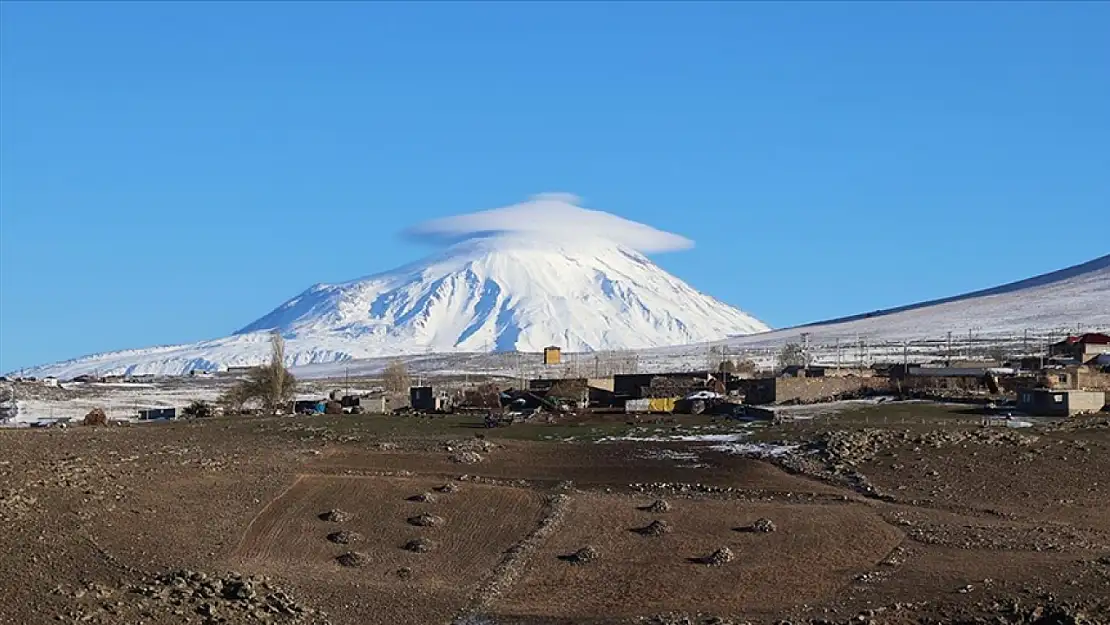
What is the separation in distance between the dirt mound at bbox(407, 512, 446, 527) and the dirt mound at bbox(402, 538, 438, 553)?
4.44 ft

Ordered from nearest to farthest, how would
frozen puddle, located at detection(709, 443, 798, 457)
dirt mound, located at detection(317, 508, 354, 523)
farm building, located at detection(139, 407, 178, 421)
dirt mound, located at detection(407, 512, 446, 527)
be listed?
dirt mound, located at detection(407, 512, 446, 527) < dirt mound, located at detection(317, 508, 354, 523) < frozen puddle, located at detection(709, 443, 798, 457) < farm building, located at detection(139, 407, 178, 421)

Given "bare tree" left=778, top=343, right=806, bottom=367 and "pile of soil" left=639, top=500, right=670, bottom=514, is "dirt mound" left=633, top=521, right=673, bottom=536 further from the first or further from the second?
"bare tree" left=778, top=343, right=806, bottom=367

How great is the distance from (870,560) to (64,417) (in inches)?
2068

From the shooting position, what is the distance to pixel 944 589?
28797 millimetres

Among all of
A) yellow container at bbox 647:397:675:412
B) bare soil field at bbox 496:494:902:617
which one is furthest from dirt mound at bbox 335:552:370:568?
yellow container at bbox 647:397:675:412

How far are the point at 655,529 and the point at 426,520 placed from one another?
5.03 metres

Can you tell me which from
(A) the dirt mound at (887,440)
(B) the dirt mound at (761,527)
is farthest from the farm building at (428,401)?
(B) the dirt mound at (761,527)

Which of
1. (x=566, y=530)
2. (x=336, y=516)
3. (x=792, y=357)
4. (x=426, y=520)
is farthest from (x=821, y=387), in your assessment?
(x=792, y=357)

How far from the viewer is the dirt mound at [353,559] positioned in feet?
104

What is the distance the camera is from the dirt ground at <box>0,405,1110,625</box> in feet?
92.6

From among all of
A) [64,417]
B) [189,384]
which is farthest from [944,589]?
[189,384]

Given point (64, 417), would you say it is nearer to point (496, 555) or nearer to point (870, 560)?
point (496, 555)

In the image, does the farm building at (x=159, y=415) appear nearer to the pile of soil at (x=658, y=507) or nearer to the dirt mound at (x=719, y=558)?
the pile of soil at (x=658, y=507)

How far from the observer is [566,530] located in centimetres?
3438
